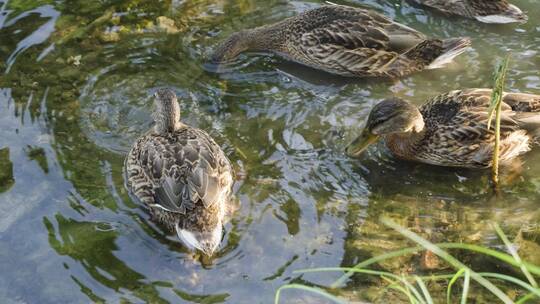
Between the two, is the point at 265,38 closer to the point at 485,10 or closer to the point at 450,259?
the point at 485,10

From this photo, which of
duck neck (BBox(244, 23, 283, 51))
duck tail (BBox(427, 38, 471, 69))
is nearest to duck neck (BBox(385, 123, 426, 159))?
duck tail (BBox(427, 38, 471, 69))

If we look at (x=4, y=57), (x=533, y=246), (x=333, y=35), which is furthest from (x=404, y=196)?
(x=4, y=57)

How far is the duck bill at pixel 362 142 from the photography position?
20.9 ft

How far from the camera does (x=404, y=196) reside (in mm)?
6125

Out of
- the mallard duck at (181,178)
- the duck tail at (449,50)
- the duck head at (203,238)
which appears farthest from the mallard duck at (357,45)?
the duck head at (203,238)

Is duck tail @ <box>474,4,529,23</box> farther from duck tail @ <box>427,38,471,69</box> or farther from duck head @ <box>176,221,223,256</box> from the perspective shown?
duck head @ <box>176,221,223,256</box>

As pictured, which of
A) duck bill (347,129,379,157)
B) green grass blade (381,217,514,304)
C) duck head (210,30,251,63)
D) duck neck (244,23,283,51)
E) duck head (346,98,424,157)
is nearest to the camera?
green grass blade (381,217,514,304)

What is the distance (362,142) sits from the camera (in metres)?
6.37

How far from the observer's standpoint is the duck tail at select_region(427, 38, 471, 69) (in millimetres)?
7449

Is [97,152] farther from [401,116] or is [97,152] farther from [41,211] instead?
[401,116]

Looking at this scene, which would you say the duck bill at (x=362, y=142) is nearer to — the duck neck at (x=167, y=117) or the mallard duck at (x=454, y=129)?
the mallard duck at (x=454, y=129)

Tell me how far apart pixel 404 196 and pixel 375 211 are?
37 centimetres

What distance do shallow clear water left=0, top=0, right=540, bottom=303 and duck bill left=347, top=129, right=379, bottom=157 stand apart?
16cm

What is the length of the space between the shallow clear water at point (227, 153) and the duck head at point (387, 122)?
26 centimetres
